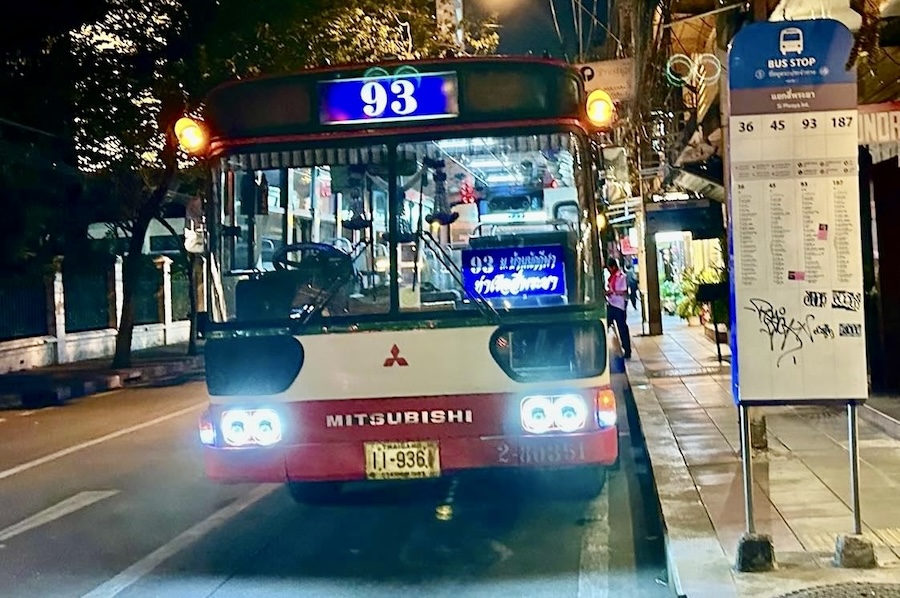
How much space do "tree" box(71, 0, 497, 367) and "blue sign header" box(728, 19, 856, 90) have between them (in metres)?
12.3

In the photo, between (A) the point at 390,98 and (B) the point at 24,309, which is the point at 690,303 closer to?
(B) the point at 24,309

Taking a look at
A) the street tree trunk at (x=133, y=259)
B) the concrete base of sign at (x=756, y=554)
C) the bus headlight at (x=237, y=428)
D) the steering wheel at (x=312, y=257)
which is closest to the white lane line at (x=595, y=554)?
the concrete base of sign at (x=756, y=554)

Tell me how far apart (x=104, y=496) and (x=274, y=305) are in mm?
3687

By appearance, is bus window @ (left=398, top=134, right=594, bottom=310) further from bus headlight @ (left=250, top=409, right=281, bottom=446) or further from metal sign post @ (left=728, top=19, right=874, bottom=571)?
metal sign post @ (left=728, top=19, right=874, bottom=571)

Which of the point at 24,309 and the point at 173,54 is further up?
the point at 173,54

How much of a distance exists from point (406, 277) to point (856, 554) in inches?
120

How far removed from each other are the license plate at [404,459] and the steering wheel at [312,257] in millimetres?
1170

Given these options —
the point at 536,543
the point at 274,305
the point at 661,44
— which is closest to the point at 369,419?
the point at 274,305

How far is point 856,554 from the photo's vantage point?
5.70 meters

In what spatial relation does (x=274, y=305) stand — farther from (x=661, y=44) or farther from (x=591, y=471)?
(x=661, y=44)

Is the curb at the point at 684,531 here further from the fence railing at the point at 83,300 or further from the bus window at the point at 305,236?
the fence railing at the point at 83,300

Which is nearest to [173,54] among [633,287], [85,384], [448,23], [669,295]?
[85,384]

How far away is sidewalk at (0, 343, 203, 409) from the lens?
1907cm

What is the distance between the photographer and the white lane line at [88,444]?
37.0 feet
